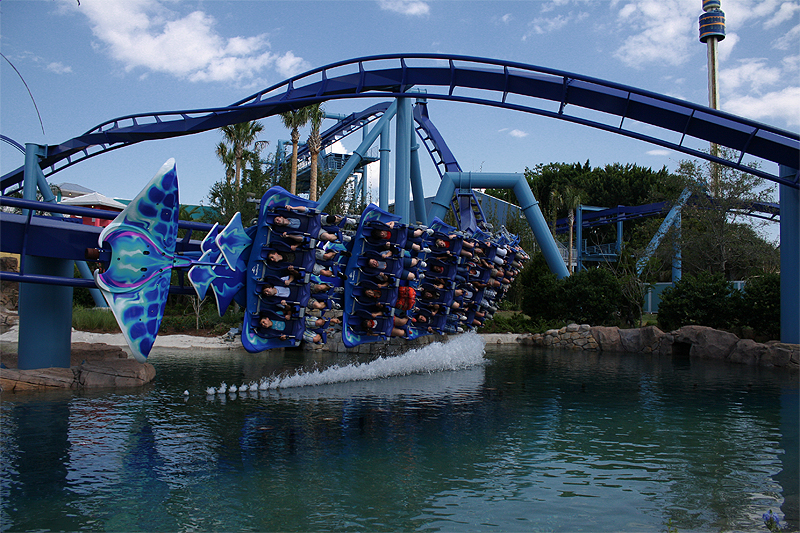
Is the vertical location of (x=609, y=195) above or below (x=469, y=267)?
above

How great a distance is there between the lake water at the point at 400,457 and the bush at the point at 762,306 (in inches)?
307

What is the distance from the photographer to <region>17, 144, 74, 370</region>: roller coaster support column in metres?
13.0

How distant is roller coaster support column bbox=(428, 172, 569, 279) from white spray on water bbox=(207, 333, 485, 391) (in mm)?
4893

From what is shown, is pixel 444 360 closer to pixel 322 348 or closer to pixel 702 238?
pixel 322 348

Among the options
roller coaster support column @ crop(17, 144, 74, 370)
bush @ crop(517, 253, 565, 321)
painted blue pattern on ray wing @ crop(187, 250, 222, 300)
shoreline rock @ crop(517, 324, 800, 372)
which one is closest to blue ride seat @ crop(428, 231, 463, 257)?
painted blue pattern on ray wing @ crop(187, 250, 222, 300)

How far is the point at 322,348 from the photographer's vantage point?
2323 cm

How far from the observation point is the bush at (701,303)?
24.4 m

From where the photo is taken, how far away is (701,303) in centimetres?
2489

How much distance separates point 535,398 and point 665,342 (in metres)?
12.9

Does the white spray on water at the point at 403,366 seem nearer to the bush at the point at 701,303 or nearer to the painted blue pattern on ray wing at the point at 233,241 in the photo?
the painted blue pattern on ray wing at the point at 233,241

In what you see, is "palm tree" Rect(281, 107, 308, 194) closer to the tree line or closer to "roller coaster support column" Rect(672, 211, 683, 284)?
the tree line

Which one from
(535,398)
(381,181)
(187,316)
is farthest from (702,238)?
(187,316)

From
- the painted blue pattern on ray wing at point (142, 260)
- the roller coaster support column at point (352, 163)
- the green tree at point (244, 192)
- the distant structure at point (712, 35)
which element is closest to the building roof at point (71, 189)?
the green tree at point (244, 192)

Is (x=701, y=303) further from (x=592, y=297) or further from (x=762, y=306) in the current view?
(x=592, y=297)
